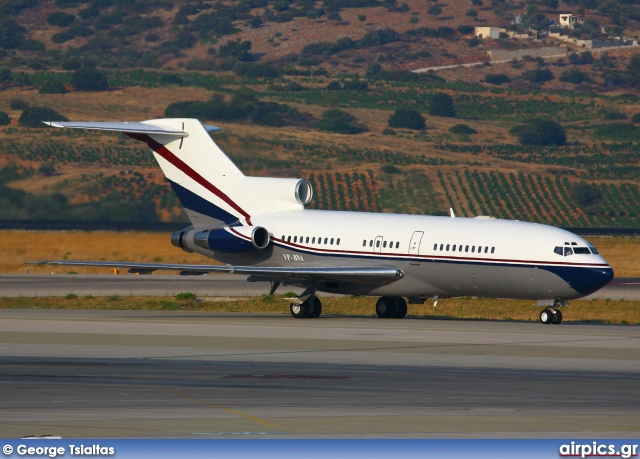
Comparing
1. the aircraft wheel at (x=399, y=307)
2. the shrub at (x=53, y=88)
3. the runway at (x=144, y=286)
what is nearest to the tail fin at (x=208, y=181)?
the aircraft wheel at (x=399, y=307)

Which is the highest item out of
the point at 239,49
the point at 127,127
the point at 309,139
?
the point at 239,49

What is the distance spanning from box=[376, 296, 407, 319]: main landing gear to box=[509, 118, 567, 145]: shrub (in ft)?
336

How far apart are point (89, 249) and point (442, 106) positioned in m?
94.2

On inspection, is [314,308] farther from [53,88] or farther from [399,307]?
[53,88]

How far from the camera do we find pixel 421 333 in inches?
1350

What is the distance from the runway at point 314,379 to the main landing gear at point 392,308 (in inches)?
121

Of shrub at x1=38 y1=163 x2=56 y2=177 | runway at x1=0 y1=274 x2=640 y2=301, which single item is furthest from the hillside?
runway at x1=0 y1=274 x2=640 y2=301

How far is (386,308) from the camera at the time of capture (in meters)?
41.1

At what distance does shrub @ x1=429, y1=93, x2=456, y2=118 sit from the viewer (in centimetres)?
15462

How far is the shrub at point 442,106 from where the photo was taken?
155 m

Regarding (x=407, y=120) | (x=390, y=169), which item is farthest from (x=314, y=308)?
(x=407, y=120)

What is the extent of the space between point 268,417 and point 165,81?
90395 mm

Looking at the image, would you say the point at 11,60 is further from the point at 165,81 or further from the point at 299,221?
the point at 299,221

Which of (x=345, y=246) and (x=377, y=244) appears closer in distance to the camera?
(x=377, y=244)
